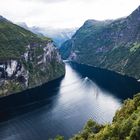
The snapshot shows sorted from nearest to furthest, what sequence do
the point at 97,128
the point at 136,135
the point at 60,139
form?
the point at 136,135
the point at 60,139
the point at 97,128

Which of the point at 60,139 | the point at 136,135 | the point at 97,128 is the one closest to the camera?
the point at 136,135

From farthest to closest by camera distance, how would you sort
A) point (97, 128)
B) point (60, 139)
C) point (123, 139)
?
point (97, 128) < point (60, 139) < point (123, 139)

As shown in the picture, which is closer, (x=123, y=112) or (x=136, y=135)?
(x=136, y=135)

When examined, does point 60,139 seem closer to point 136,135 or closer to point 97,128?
point 97,128

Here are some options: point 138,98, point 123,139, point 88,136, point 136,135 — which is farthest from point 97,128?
point 136,135

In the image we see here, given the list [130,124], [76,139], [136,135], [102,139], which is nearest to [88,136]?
[76,139]

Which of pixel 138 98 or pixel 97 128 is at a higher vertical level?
pixel 138 98

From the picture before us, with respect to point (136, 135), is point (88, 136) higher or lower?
lower

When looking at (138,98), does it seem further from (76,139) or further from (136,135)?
(136,135)

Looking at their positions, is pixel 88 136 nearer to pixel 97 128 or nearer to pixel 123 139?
pixel 97 128
